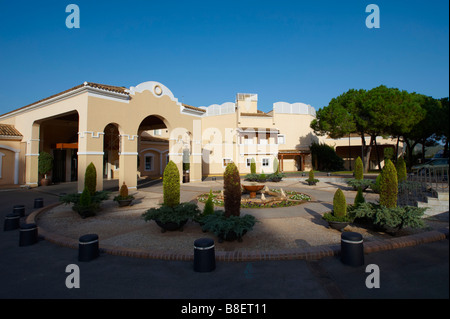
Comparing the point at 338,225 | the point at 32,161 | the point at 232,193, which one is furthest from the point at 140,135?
the point at 338,225

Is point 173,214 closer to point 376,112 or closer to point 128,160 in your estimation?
point 128,160

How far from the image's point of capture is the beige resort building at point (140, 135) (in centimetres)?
1534

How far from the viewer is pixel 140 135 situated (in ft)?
88.3

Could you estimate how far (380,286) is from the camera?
403cm

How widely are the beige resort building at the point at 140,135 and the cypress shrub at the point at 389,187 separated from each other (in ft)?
47.1

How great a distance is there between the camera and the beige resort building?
→ 15338 mm

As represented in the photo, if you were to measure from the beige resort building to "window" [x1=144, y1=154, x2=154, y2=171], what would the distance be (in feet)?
0.40

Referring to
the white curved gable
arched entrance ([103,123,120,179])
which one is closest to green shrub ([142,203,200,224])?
arched entrance ([103,123,120,179])

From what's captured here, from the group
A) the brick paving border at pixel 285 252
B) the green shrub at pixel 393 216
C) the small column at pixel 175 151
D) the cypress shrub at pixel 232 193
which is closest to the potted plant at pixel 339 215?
the green shrub at pixel 393 216

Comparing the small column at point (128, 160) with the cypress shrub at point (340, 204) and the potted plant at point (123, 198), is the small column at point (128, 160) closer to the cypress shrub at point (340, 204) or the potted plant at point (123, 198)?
the potted plant at point (123, 198)

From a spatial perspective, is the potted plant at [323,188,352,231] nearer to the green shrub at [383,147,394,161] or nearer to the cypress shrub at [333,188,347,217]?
the cypress shrub at [333,188,347,217]

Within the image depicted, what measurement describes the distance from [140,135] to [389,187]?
24457 mm
